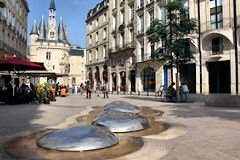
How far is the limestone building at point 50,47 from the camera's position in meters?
59.3

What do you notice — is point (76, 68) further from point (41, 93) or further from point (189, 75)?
point (41, 93)

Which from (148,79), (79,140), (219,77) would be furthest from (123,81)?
(79,140)

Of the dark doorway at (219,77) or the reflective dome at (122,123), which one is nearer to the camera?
the reflective dome at (122,123)

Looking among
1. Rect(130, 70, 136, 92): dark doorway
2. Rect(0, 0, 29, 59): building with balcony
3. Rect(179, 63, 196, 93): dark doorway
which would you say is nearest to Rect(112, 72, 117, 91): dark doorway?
Rect(130, 70, 136, 92): dark doorway

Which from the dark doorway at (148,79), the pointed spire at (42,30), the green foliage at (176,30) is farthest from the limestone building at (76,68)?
the green foliage at (176,30)

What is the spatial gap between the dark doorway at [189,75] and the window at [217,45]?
2.85 meters

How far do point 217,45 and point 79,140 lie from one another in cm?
1976

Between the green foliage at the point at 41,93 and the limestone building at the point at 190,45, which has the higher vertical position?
the limestone building at the point at 190,45

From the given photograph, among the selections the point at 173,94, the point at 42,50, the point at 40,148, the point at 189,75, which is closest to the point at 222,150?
the point at 40,148

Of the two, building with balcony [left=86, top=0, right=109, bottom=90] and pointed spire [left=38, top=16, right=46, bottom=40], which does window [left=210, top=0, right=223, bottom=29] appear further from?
pointed spire [left=38, top=16, right=46, bottom=40]

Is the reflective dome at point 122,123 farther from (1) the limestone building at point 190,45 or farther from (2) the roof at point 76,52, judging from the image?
(2) the roof at point 76,52

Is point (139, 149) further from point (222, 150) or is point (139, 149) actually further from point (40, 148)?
point (40, 148)

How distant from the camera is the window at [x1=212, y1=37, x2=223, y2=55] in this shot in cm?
1911

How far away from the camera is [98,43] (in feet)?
122
